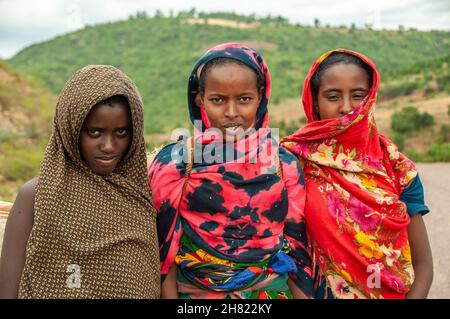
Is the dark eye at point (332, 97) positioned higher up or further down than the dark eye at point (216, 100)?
further down

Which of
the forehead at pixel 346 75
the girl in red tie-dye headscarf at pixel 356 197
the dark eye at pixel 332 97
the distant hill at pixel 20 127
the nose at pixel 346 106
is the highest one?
the forehead at pixel 346 75

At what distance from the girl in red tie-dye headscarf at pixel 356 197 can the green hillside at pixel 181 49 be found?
2581cm

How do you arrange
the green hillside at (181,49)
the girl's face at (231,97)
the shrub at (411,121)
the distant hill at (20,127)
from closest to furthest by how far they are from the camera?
the girl's face at (231,97), the distant hill at (20,127), the shrub at (411,121), the green hillside at (181,49)

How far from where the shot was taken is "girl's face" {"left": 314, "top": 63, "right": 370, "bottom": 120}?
252cm

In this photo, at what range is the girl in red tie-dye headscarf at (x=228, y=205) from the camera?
91.3 inches

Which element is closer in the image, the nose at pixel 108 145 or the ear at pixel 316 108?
the nose at pixel 108 145

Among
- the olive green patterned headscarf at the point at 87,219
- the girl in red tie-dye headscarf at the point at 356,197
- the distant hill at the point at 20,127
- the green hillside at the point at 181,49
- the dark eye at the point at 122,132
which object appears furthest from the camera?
the green hillside at the point at 181,49

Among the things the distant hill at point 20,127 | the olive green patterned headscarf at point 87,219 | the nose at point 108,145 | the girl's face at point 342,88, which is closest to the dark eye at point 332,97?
the girl's face at point 342,88

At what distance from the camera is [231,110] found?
2.31 m

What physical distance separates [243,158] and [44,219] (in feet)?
2.92

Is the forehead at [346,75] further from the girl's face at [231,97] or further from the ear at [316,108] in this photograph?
the girl's face at [231,97]
